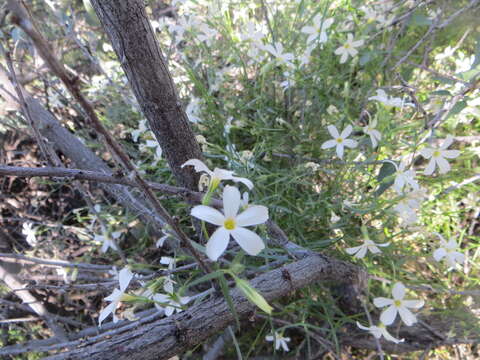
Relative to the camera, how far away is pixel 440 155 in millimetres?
834

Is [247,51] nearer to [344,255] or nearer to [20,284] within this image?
[344,255]

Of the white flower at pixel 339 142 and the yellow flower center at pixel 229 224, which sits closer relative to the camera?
the yellow flower center at pixel 229 224

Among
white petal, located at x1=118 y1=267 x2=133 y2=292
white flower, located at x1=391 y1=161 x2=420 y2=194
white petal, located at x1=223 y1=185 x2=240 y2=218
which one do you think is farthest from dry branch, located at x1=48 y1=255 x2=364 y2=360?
white flower, located at x1=391 y1=161 x2=420 y2=194

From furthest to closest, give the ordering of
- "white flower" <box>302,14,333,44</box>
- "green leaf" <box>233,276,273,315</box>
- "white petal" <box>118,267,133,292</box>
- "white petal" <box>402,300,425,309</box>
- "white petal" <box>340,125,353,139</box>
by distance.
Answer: "white flower" <box>302,14,333,44</box> < "white petal" <box>340,125,353,139</box> < "white petal" <box>402,300,425,309</box> < "white petal" <box>118,267,133,292</box> < "green leaf" <box>233,276,273,315</box>

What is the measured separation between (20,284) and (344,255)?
118 cm

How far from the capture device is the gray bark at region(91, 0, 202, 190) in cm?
48

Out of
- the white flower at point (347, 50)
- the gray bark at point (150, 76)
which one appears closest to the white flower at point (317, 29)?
the white flower at point (347, 50)

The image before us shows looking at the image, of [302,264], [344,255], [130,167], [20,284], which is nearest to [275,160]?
[344,255]

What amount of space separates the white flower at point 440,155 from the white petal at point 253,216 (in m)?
0.56

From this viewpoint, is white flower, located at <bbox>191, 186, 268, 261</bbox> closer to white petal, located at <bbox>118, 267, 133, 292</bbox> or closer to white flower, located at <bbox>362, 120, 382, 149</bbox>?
white petal, located at <bbox>118, 267, 133, 292</bbox>

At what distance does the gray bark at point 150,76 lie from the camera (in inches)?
18.8

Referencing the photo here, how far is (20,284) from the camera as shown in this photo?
1.19 m

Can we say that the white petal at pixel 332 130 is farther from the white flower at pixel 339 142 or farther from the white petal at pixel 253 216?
the white petal at pixel 253 216

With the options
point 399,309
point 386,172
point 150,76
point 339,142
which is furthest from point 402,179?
point 150,76
